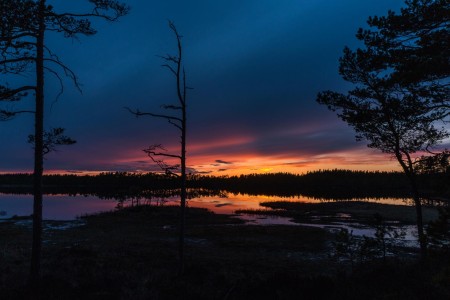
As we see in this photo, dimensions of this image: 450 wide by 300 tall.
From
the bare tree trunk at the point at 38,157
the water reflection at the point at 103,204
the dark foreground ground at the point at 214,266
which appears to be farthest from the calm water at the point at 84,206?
the bare tree trunk at the point at 38,157

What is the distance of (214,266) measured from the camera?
58.2ft

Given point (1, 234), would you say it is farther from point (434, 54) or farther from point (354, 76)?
point (434, 54)

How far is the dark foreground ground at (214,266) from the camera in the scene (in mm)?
9797

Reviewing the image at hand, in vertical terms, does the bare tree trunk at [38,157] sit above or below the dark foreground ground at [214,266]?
above

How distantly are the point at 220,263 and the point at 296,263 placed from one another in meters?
4.33

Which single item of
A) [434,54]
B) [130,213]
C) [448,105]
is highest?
[434,54]

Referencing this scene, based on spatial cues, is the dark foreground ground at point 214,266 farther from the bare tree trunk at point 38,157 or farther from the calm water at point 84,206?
the calm water at point 84,206

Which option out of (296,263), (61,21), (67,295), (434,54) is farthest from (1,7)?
(296,263)

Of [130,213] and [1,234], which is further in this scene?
[130,213]

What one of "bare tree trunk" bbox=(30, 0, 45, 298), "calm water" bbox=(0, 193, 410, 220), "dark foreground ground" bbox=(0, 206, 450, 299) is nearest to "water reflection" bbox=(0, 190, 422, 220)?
"calm water" bbox=(0, 193, 410, 220)

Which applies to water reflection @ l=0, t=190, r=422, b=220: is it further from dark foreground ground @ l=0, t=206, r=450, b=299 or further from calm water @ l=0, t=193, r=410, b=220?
dark foreground ground @ l=0, t=206, r=450, b=299

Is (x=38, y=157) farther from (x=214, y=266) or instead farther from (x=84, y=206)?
(x=84, y=206)

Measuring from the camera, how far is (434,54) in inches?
→ 492

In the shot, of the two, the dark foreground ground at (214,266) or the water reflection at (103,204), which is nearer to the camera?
the dark foreground ground at (214,266)
